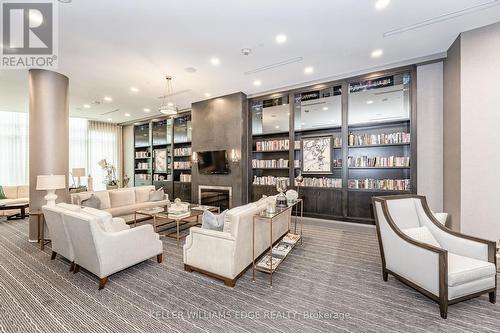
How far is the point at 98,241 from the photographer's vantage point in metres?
2.50

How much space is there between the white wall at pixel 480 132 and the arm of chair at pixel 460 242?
1.48 m

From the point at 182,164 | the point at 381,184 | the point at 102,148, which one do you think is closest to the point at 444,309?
the point at 381,184

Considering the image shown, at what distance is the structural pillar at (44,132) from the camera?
167 inches

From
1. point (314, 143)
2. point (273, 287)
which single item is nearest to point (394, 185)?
point (314, 143)

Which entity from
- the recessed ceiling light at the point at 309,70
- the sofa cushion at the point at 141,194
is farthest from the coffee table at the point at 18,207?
the recessed ceiling light at the point at 309,70

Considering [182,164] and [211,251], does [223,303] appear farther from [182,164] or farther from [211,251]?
[182,164]

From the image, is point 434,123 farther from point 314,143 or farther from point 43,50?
point 43,50

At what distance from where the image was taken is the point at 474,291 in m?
2.11

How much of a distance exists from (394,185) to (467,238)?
260cm

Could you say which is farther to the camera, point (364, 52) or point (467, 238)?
point (364, 52)

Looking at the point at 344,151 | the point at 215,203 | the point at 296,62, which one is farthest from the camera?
the point at 215,203

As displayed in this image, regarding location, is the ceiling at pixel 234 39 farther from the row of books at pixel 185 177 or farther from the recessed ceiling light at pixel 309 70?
the row of books at pixel 185 177

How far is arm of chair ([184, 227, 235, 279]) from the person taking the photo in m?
2.53

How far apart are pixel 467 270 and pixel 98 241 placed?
386 cm
